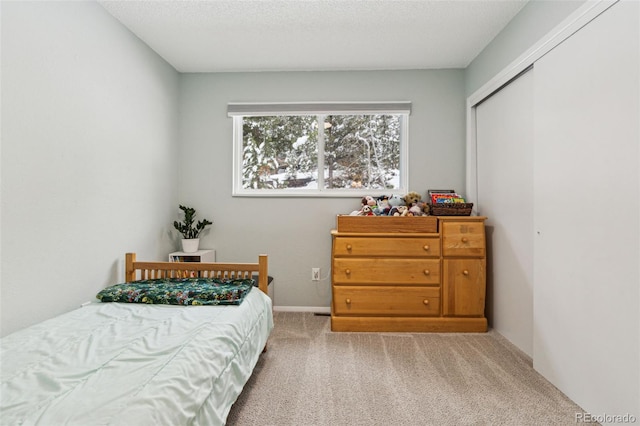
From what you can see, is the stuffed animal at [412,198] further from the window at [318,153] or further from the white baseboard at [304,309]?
the white baseboard at [304,309]

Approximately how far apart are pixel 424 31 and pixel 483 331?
251 cm

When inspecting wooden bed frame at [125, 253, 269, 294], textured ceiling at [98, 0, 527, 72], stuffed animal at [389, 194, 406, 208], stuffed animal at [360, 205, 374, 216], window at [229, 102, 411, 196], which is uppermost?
textured ceiling at [98, 0, 527, 72]

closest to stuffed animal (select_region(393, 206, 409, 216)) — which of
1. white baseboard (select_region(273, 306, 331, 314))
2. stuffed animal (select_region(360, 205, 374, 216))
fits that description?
stuffed animal (select_region(360, 205, 374, 216))

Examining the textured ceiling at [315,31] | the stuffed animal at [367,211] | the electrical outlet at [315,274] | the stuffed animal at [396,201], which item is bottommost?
the electrical outlet at [315,274]

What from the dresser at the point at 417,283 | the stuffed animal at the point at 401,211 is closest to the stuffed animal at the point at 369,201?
the stuffed animal at the point at 401,211

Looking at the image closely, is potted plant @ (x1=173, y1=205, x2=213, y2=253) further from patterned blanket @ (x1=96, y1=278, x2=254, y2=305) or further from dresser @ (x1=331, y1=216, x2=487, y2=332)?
dresser @ (x1=331, y1=216, x2=487, y2=332)

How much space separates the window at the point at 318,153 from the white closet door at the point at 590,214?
1495 millimetres

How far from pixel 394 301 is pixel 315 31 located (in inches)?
90.4

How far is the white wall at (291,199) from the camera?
3236 mm

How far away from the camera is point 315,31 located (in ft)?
8.29

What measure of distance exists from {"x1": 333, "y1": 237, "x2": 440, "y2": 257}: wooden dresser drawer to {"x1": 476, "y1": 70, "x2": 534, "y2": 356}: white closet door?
0.54 meters

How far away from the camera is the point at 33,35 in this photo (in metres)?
1.69

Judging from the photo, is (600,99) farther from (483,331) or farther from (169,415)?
(169,415)

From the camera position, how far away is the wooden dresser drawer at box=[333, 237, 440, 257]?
2.73m
